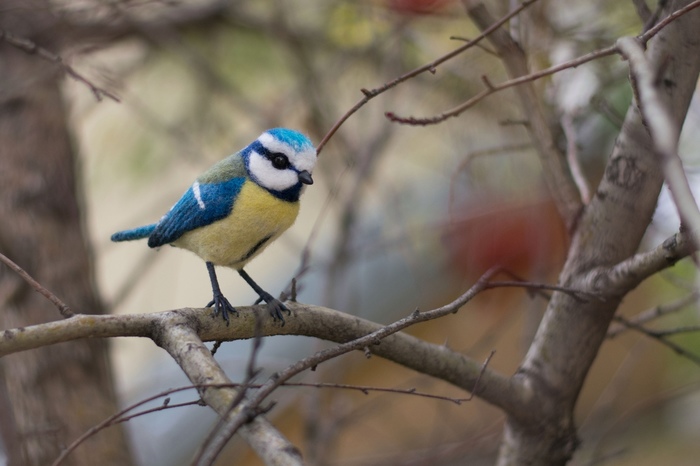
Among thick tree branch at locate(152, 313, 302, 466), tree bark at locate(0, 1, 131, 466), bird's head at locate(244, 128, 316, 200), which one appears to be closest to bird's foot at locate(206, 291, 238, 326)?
thick tree branch at locate(152, 313, 302, 466)

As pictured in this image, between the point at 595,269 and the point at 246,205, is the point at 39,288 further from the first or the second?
the point at 595,269

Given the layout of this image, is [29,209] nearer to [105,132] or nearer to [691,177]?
[105,132]

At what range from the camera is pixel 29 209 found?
279 centimetres

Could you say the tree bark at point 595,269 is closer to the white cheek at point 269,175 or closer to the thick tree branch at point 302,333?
the thick tree branch at point 302,333

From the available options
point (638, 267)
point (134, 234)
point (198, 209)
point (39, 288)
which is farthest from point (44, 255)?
point (638, 267)

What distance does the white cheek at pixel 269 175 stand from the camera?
5.47 ft

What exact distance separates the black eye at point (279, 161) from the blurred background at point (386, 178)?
716 mm

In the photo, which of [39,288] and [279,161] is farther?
[279,161]

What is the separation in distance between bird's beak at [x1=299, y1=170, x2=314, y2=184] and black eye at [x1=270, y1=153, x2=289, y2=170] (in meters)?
0.04

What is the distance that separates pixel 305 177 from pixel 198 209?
243mm

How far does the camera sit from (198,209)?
1.68m

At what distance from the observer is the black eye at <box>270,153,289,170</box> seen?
166 centimetres

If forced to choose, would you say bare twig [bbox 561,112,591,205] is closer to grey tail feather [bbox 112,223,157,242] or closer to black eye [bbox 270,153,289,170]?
black eye [bbox 270,153,289,170]

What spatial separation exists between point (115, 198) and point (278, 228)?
3.87 m
